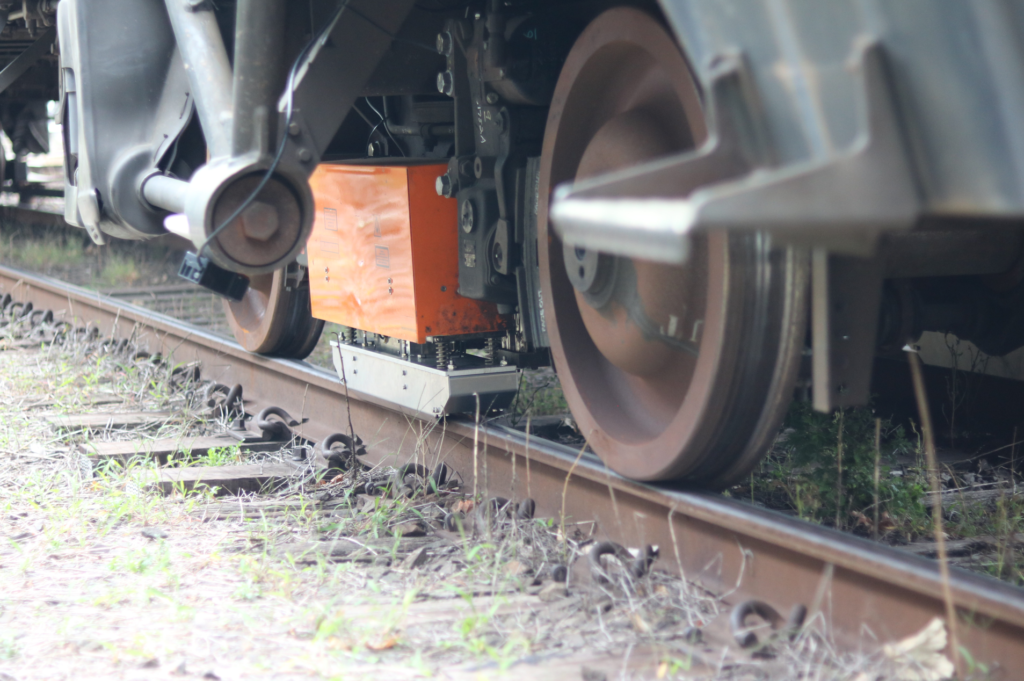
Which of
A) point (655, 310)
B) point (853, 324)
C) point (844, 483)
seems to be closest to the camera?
point (853, 324)

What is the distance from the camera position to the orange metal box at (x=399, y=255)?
369cm

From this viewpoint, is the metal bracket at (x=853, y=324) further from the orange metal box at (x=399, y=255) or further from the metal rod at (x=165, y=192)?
the metal rod at (x=165, y=192)

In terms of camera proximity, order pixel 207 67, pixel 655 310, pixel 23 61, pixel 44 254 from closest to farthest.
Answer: pixel 655 310
pixel 207 67
pixel 23 61
pixel 44 254

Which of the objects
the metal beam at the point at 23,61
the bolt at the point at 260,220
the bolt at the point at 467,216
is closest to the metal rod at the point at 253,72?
the bolt at the point at 260,220

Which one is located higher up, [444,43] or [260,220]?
[444,43]

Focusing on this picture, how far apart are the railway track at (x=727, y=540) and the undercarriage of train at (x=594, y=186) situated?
118 mm

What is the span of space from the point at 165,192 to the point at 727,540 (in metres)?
2.41

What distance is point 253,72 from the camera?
10.5 ft

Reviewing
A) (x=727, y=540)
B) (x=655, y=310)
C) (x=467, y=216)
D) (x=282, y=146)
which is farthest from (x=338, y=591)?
(x=467, y=216)

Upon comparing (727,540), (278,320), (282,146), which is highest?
(282,146)

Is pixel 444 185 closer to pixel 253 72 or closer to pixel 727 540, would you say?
pixel 253 72

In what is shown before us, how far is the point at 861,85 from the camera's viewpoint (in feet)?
4.96

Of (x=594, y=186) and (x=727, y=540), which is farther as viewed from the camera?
(x=727, y=540)

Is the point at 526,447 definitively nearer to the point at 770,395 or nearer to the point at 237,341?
the point at 770,395
